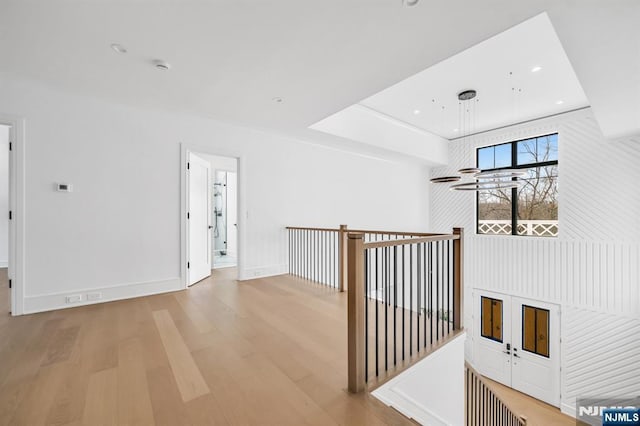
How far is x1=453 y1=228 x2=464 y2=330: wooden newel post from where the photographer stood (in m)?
2.78

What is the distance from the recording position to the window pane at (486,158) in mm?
6562

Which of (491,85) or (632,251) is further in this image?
(632,251)

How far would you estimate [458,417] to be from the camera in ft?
8.50

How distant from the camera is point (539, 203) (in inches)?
227

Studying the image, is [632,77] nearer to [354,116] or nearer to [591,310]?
[354,116]

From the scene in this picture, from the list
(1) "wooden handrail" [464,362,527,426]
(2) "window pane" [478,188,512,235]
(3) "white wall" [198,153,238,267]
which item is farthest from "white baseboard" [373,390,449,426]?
(2) "window pane" [478,188,512,235]

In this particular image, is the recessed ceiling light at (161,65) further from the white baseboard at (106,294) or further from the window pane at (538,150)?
the window pane at (538,150)

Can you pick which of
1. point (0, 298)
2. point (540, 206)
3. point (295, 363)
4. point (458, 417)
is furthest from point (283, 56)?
point (540, 206)

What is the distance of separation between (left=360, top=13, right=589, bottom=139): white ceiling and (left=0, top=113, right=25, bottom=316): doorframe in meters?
4.87

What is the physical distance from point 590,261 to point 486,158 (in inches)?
119

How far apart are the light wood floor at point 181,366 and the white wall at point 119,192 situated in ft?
1.59

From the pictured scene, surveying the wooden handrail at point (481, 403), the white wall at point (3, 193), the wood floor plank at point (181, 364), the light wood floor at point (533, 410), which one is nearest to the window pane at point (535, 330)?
the light wood floor at point (533, 410)

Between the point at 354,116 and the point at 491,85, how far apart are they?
2.25m

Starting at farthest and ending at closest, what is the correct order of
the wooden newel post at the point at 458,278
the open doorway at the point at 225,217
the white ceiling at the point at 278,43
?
the open doorway at the point at 225,217
the wooden newel post at the point at 458,278
the white ceiling at the point at 278,43
